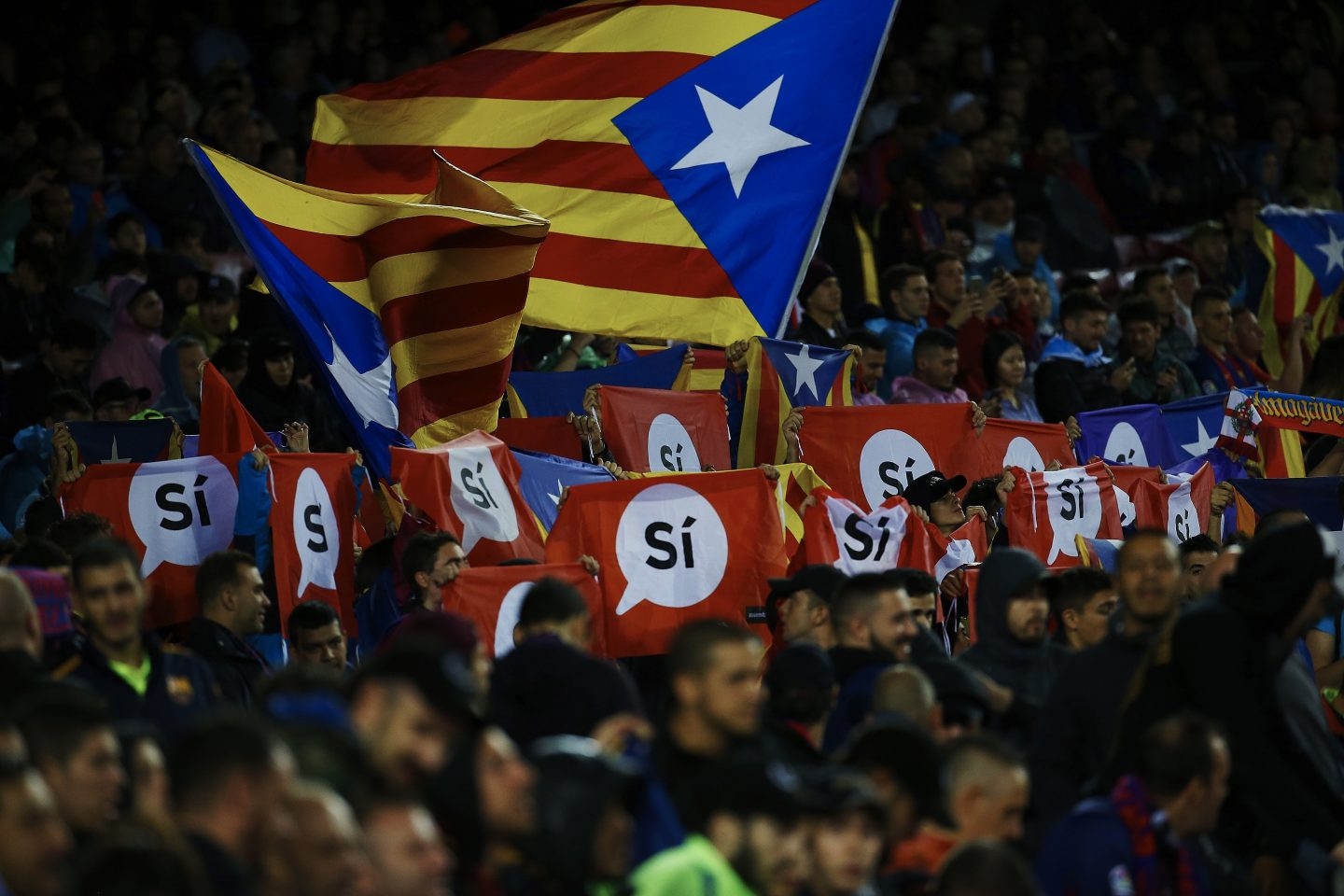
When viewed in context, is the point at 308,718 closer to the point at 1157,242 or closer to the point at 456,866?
the point at 456,866

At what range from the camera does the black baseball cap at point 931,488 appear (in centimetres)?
1026

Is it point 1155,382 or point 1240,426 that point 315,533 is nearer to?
point 1240,426

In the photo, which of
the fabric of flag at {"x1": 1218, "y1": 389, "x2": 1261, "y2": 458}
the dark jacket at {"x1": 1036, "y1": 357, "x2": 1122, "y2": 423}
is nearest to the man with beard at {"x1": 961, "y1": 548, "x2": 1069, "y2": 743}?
the fabric of flag at {"x1": 1218, "y1": 389, "x2": 1261, "y2": 458}

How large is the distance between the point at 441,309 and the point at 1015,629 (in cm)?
378

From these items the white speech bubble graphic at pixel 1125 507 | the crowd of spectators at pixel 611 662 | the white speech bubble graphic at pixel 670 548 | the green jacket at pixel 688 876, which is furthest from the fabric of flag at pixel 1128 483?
the green jacket at pixel 688 876

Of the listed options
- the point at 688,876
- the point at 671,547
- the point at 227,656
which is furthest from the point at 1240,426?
the point at 688,876

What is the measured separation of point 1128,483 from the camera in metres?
11.1

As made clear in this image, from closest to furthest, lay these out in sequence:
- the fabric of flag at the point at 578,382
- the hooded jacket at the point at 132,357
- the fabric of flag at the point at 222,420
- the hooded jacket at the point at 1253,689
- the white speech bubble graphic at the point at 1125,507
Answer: the hooded jacket at the point at 1253,689
the fabric of flag at the point at 222,420
the white speech bubble graphic at the point at 1125,507
the fabric of flag at the point at 578,382
the hooded jacket at the point at 132,357

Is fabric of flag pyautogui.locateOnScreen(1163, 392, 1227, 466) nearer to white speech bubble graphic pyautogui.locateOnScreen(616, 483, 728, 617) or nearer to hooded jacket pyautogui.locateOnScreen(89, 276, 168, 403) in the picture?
white speech bubble graphic pyautogui.locateOnScreen(616, 483, 728, 617)

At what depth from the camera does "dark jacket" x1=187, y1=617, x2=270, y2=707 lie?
7.57 metres

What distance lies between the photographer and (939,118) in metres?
17.7

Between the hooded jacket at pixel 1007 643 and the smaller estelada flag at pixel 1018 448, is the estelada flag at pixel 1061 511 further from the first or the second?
the hooded jacket at pixel 1007 643

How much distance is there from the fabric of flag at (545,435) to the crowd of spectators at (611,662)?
0.94m

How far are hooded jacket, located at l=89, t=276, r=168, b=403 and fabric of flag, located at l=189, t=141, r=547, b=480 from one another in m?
2.13
